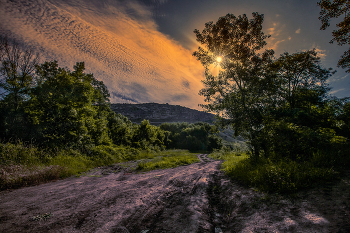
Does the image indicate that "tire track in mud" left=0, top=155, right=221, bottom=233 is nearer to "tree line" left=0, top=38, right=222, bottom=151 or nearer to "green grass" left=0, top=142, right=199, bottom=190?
"green grass" left=0, top=142, right=199, bottom=190

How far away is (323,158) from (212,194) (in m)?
4.61

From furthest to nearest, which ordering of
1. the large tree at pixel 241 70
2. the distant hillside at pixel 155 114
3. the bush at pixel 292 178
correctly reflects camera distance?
the distant hillside at pixel 155 114
the large tree at pixel 241 70
the bush at pixel 292 178

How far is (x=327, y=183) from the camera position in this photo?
418 centimetres

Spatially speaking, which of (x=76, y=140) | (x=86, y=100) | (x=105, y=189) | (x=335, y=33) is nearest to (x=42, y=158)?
(x=76, y=140)

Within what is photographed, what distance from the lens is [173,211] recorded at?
4.00 meters

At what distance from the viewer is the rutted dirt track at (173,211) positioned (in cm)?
301

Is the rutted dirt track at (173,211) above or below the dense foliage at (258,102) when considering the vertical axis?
below

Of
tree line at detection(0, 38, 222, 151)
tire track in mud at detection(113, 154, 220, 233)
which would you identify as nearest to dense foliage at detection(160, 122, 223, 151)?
tree line at detection(0, 38, 222, 151)

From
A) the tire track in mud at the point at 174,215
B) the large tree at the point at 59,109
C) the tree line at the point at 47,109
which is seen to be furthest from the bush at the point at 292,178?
the large tree at the point at 59,109

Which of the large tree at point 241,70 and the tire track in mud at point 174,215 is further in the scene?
the large tree at point 241,70

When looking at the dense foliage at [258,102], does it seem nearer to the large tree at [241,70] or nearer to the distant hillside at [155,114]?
the large tree at [241,70]

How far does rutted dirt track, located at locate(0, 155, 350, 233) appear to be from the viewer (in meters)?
3.01

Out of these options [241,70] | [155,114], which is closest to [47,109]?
[241,70]

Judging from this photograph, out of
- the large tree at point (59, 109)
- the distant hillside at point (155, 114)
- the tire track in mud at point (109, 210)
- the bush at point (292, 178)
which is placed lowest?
the tire track in mud at point (109, 210)
